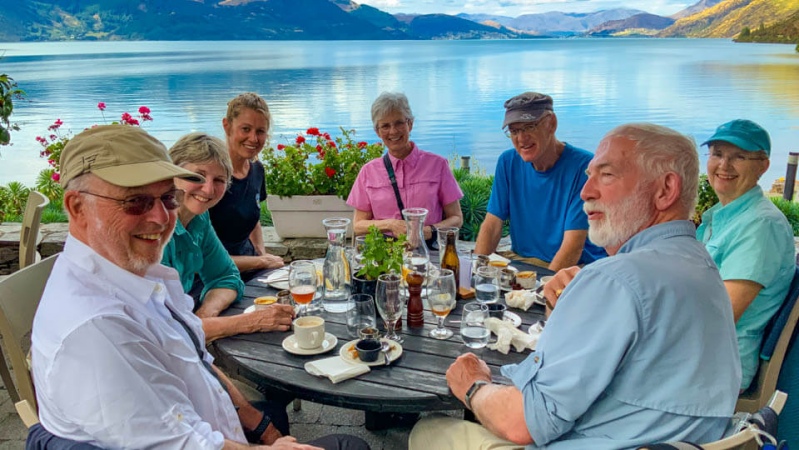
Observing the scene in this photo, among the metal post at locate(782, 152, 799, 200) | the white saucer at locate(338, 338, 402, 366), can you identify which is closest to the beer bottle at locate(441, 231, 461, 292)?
the white saucer at locate(338, 338, 402, 366)

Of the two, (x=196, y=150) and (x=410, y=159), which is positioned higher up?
(x=196, y=150)

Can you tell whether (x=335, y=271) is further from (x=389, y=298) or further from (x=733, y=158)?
(x=733, y=158)

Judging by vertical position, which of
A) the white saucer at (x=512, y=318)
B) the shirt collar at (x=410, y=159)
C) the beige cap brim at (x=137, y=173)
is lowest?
the white saucer at (x=512, y=318)

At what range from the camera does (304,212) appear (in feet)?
15.2

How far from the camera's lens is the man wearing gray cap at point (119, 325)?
112 centimetres

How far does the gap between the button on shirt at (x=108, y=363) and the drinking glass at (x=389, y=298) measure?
2.26 feet

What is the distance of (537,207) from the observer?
335 cm

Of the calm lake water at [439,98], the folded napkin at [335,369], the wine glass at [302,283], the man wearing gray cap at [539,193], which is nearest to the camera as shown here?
the folded napkin at [335,369]

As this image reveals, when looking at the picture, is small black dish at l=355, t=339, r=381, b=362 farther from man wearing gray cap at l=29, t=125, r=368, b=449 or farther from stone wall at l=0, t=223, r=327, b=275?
stone wall at l=0, t=223, r=327, b=275

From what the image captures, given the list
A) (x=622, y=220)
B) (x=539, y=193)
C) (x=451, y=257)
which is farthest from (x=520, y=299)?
(x=539, y=193)

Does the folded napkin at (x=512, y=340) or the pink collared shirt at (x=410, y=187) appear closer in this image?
the folded napkin at (x=512, y=340)

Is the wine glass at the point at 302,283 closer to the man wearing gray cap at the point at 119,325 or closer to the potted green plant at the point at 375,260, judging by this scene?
the potted green plant at the point at 375,260

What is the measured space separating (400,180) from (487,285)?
151cm

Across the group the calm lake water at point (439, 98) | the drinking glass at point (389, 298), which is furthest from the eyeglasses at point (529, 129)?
the calm lake water at point (439, 98)
